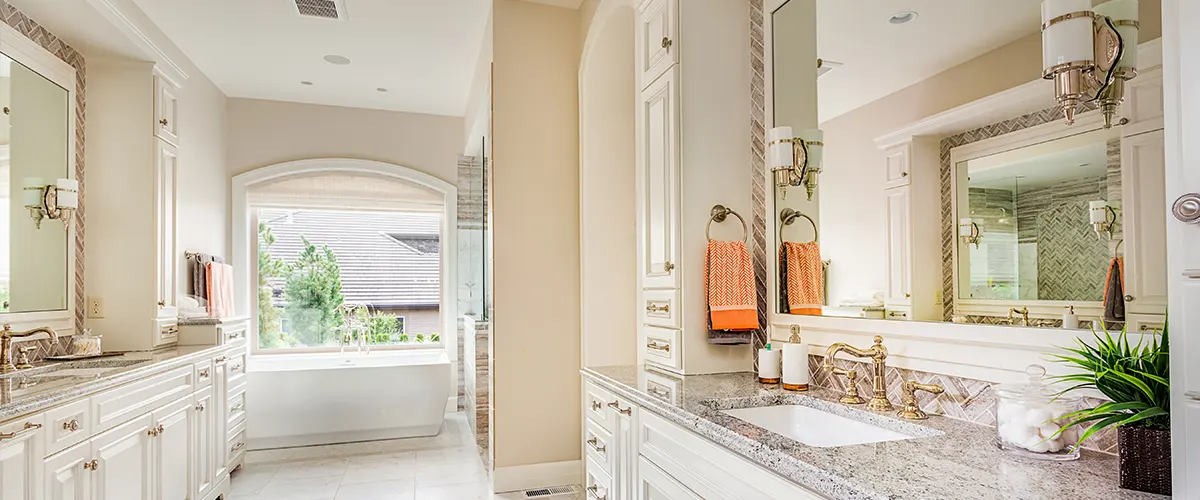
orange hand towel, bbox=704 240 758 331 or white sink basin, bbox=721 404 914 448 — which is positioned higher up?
orange hand towel, bbox=704 240 758 331

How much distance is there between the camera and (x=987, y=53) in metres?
1.56

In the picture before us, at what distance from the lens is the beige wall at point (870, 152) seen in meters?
1.55

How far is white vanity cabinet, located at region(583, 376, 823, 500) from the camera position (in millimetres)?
1414

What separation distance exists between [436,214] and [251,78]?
182 cm

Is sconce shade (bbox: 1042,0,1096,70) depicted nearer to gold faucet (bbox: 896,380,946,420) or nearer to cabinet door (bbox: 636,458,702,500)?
gold faucet (bbox: 896,380,946,420)

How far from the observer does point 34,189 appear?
302 cm

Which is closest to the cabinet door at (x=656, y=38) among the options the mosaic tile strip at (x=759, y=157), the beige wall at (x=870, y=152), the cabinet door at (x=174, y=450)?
the mosaic tile strip at (x=759, y=157)

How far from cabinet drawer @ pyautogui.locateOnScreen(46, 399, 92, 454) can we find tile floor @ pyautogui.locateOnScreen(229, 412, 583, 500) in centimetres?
150

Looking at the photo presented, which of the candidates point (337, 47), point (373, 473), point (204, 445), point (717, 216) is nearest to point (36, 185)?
point (204, 445)

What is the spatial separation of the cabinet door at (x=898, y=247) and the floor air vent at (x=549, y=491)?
2.29 m

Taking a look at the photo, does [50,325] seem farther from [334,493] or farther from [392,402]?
[392,402]

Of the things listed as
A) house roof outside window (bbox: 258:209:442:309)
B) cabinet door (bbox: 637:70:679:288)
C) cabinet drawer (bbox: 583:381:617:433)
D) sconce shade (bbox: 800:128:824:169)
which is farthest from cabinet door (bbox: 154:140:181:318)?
sconce shade (bbox: 800:128:824:169)

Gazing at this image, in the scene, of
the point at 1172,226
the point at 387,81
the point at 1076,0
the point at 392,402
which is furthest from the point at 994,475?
the point at 387,81

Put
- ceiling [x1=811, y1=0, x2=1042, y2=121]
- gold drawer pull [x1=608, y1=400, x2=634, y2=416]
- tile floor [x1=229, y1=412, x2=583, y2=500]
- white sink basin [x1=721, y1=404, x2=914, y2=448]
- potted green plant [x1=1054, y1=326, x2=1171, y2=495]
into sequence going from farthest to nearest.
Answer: tile floor [x1=229, y1=412, x2=583, y2=500] → gold drawer pull [x1=608, y1=400, x2=634, y2=416] → white sink basin [x1=721, y1=404, x2=914, y2=448] → ceiling [x1=811, y1=0, x2=1042, y2=121] → potted green plant [x1=1054, y1=326, x2=1171, y2=495]
